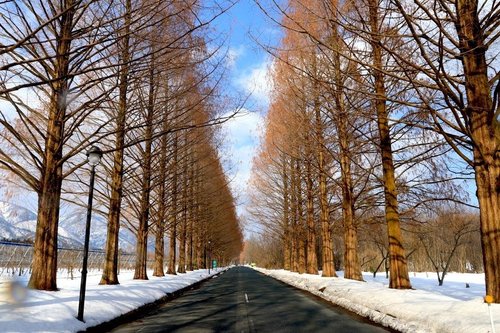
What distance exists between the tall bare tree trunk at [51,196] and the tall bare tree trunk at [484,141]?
790 cm

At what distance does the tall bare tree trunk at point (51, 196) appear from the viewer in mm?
8883

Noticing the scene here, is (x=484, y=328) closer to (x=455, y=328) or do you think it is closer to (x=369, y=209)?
(x=455, y=328)

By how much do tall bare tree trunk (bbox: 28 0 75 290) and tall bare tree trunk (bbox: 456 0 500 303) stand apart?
7898 millimetres

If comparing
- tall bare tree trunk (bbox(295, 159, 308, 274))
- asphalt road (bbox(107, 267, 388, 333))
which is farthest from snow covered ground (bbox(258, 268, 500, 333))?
tall bare tree trunk (bbox(295, 159, 308, 274))

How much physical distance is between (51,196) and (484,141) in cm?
880

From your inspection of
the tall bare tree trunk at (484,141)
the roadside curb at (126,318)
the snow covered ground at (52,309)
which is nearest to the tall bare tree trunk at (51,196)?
the snow covered ground at (52,309)

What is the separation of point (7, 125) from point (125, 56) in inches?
116

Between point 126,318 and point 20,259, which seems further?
point 20,259

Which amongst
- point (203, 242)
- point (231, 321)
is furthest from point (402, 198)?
point (203, 242)

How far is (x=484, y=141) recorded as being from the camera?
6.80 metres

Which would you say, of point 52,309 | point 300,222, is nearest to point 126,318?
point 52,309

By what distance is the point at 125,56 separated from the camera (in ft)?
30.8

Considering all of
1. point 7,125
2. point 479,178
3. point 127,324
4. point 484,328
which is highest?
point 7,125

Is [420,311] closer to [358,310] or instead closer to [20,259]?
[358,310]
